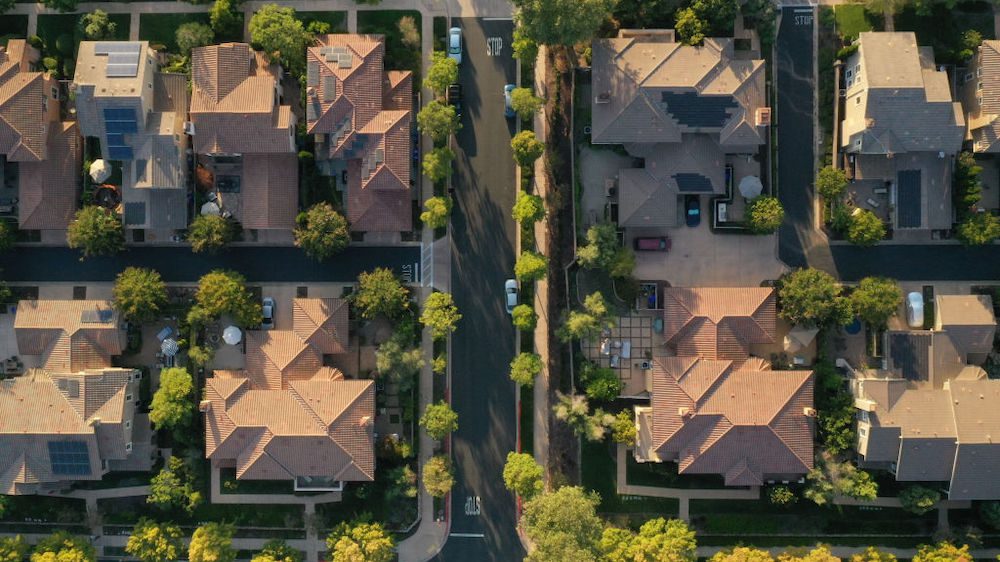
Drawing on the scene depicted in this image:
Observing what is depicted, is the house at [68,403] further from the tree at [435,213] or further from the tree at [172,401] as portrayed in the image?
the tree at [435,213]

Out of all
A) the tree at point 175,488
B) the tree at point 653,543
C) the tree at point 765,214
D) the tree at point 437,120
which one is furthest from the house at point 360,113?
the tree at point 653,543

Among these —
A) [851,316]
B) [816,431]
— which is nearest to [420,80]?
[851,316]

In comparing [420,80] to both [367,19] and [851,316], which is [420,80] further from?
[851,316]

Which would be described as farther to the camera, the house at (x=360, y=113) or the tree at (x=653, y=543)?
the house at (x=360, y=113)

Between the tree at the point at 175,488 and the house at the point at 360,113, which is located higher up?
the house at the point at 360,113

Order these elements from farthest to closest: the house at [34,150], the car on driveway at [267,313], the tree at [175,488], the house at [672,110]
Answer: the car on driveway at [267,313] → the tree at [175,488] → the house at [34,150] → the house at [672,110]

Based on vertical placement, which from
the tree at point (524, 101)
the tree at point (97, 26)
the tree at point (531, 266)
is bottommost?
the tree at point (531, 266)
